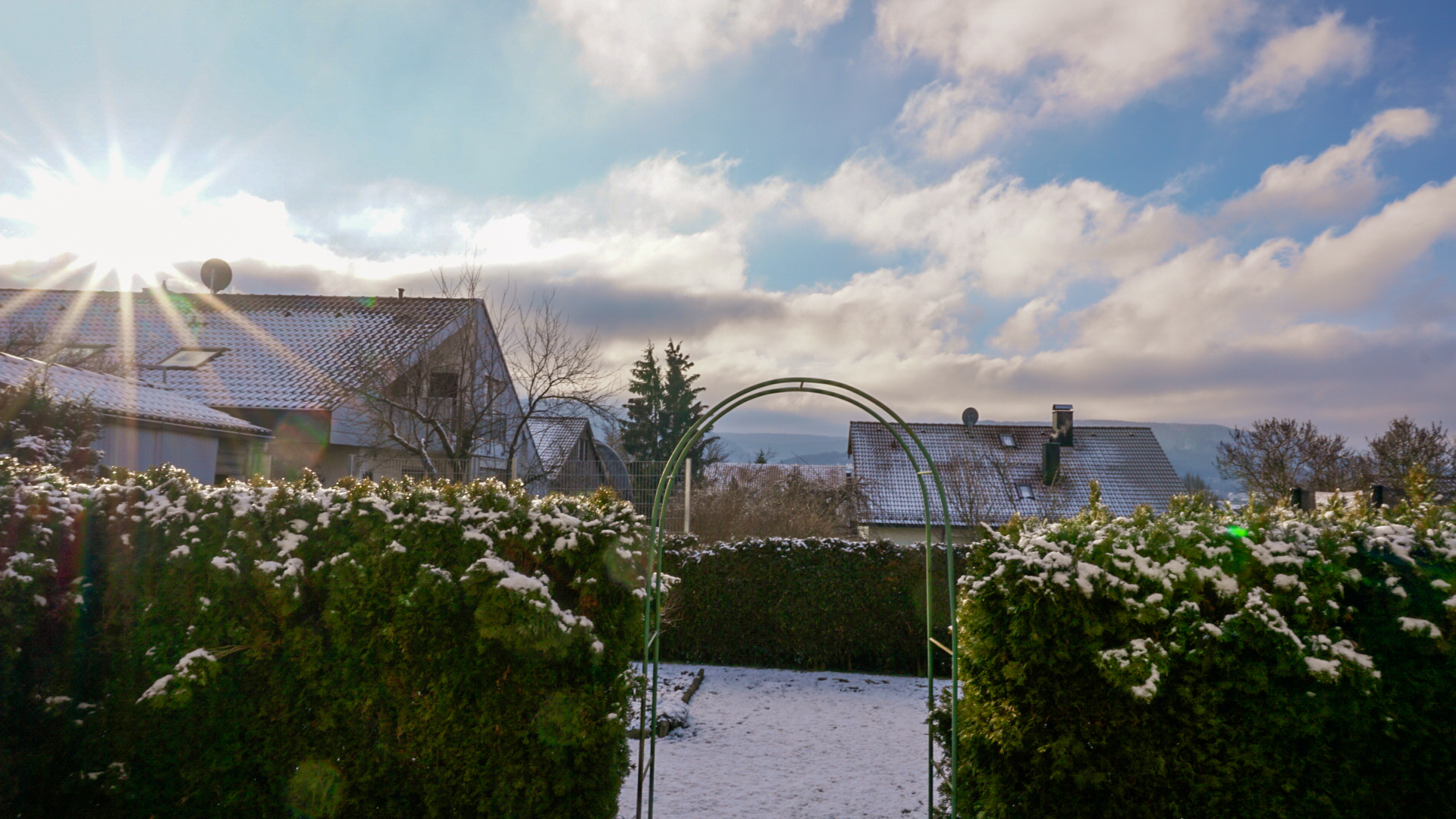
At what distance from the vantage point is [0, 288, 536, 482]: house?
15.9 meters

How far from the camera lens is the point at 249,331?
19.2 m

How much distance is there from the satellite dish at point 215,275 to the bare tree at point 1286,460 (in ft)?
104

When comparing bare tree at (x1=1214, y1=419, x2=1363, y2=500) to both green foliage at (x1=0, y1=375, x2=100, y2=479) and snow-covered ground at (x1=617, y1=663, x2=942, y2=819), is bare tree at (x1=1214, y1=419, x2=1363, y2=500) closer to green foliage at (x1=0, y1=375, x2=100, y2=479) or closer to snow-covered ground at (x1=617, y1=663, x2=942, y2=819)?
snow-covered ground at (x1=617, y1=663, x2=942, y2=819)

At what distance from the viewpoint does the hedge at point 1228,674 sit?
3232mm

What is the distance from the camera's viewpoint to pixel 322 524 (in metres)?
3.69

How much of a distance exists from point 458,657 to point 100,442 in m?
10.4

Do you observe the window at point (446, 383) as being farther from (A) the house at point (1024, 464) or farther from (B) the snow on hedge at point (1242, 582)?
(B) the snow on hedge at point (1242, 582)

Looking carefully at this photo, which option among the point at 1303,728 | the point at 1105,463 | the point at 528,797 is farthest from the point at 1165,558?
the point at 1105,463

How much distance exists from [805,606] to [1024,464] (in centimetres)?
1584

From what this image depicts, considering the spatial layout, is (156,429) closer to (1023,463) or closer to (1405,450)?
(1023,463)

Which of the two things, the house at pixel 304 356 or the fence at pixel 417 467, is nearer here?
the fence at pixel 417 467

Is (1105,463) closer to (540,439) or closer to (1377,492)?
(1377,492)

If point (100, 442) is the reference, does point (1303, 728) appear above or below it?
below

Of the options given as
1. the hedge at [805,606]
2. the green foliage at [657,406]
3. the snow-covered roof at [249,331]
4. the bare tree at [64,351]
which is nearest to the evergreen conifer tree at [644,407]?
the green foliage at [657,406]
